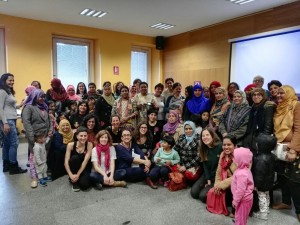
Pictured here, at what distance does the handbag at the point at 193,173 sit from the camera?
2996 mm

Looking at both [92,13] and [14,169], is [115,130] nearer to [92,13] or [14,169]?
[14,169]

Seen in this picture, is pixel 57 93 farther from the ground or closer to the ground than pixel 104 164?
farther from the ground

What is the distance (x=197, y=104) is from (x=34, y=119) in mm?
2364

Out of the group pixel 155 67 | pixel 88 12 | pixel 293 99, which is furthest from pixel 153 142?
pixel 155 67

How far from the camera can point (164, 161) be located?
10.4 feet

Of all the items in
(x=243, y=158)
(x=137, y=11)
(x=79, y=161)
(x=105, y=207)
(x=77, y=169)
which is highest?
(x=137, y=11)

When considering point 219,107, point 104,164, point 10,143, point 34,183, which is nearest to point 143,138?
point 104,164

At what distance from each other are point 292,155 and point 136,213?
5.49ft

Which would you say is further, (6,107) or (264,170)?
(6,107)

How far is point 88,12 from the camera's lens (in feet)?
17.3

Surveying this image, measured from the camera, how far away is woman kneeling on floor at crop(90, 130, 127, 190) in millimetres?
3031

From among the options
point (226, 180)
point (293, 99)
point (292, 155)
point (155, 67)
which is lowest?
point (226, 180)

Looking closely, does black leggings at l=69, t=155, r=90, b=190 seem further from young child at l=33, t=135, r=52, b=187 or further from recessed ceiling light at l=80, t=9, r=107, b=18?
recessed ceiling light at l=80, t=9, r=107, b=18

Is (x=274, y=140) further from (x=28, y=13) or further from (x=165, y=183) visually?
(x=28, y=13)
